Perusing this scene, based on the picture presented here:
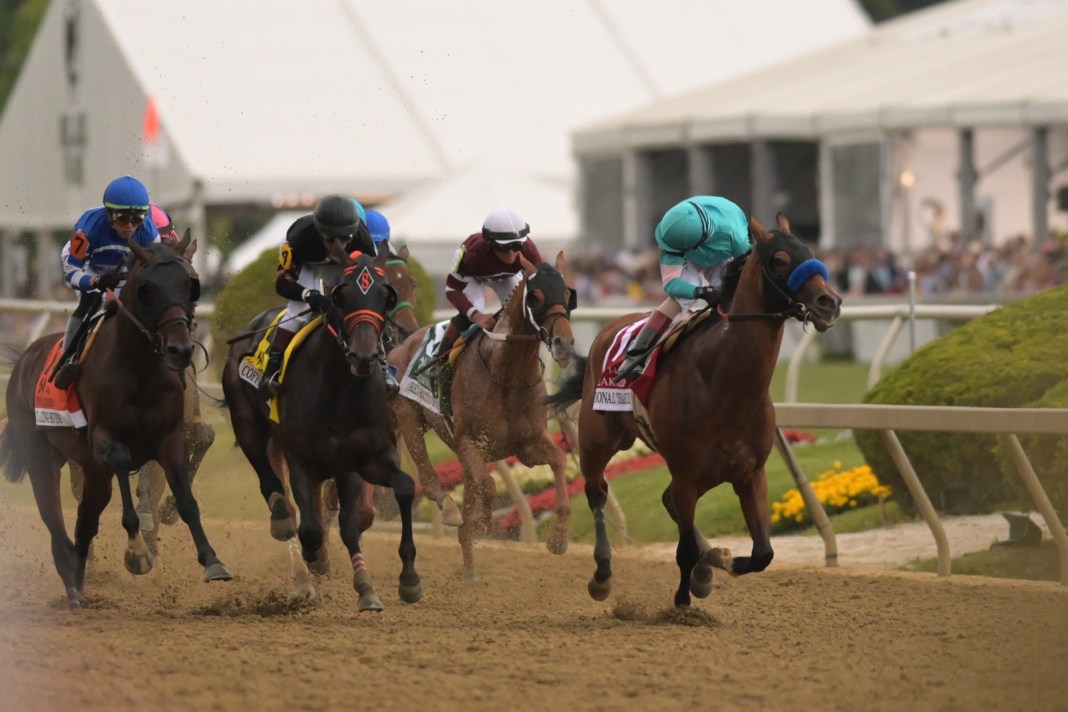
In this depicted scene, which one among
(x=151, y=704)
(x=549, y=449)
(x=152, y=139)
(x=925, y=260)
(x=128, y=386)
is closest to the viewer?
(x=151, y=704)

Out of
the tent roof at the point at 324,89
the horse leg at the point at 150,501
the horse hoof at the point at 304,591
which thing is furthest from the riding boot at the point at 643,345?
the tent roof at the point at 324,89

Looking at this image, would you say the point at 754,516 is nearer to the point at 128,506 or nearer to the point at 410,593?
the point at 410,593

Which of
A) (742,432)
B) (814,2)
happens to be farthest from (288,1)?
(742,432)

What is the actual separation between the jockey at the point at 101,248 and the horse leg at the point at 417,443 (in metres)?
1.95

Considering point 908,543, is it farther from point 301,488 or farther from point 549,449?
point 301,488

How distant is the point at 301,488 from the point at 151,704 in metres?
2.33

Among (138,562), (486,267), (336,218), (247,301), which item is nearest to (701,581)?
(336,218)

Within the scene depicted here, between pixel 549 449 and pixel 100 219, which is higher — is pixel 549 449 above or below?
below

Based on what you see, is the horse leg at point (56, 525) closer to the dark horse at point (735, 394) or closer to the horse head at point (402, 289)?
the horse head at point (402, 289)

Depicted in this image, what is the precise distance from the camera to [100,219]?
28.1 ft

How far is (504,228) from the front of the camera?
9305mm

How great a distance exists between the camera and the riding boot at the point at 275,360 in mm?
8211

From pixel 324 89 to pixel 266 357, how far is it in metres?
17.7

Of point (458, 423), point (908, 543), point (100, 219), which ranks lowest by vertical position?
point (908, 543)
